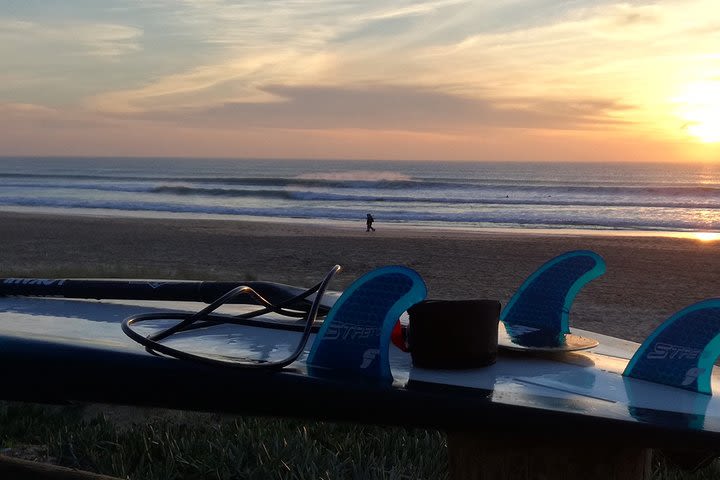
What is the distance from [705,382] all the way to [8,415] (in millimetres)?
3806

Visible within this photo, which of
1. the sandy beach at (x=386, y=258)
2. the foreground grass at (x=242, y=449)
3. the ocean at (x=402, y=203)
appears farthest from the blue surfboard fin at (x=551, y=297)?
the ocean at (x=402, y=203)

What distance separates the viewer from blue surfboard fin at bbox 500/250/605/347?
2678 mm

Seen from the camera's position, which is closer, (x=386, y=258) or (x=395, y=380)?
(x=395, y=380)

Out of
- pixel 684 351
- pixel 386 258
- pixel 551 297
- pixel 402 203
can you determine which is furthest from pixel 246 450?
pixel 402 203

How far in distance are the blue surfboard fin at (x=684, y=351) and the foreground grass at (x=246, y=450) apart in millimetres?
1293

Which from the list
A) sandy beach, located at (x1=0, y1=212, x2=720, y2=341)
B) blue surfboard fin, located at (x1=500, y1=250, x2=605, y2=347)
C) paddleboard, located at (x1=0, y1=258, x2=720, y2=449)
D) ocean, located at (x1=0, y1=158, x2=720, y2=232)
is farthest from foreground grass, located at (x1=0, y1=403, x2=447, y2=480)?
ocean, located at (x1=0, y1=158, x2=720, y2=232)

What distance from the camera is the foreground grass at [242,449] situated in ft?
11.3

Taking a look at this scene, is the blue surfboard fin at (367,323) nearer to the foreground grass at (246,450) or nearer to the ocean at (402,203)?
the foreground grass at (246,450)

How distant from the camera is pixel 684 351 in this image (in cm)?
216

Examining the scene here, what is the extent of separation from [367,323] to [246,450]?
177 cm

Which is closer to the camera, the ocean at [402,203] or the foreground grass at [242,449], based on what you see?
the foreground grass at [242,449]

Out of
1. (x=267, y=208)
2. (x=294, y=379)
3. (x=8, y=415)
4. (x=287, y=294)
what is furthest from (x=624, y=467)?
(x=267, y=208)

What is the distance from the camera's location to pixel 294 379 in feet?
7.03

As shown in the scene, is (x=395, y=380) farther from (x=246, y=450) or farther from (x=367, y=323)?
(x=246, y=450)
